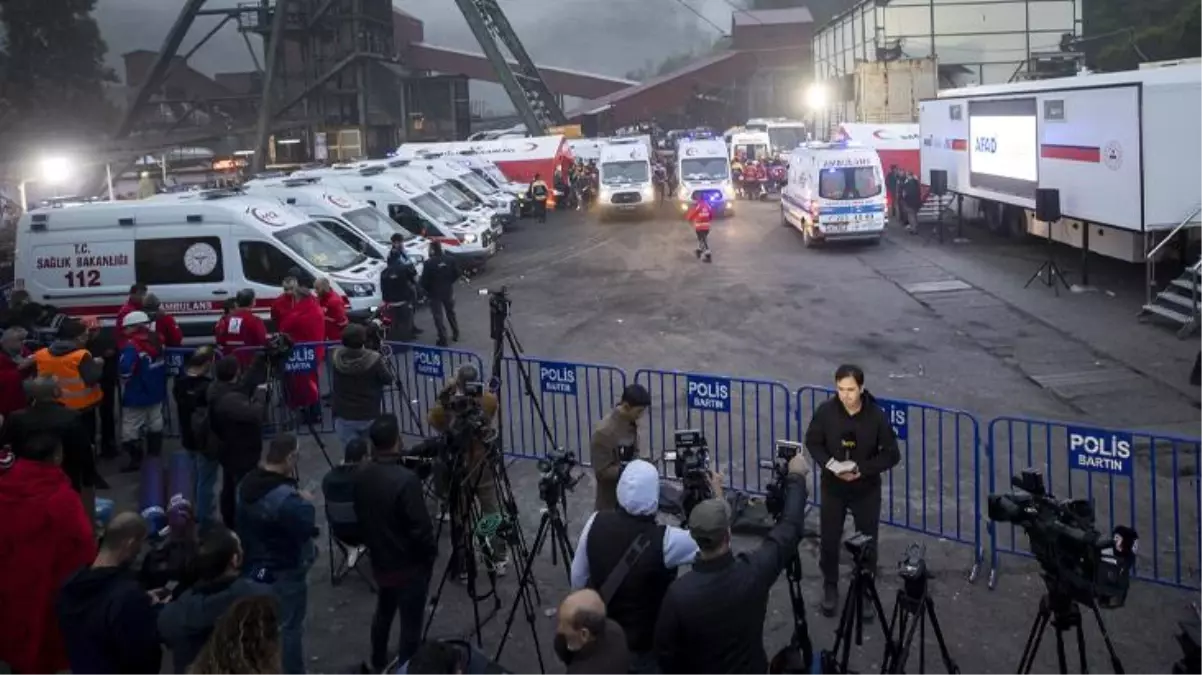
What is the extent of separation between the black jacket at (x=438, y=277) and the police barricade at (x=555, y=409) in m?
2.58

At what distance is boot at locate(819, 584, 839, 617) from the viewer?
7414mm

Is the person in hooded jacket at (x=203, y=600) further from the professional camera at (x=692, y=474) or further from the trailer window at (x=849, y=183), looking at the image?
the trailer window at (x=849, y=183)

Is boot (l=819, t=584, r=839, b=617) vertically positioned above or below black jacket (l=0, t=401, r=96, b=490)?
below

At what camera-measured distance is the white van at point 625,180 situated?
32.6 metres

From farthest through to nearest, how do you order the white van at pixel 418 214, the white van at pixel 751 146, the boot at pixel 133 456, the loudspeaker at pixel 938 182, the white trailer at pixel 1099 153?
the white van at pixel 751 146 → the loudspeaker at pixel 938 182 → the white van at pixel 418 214 → the white trailer at pixel 1099 153 → the boot at pixel 133 456

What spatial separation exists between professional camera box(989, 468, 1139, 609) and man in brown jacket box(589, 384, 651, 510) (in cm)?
251

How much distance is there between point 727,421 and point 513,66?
2088 inches

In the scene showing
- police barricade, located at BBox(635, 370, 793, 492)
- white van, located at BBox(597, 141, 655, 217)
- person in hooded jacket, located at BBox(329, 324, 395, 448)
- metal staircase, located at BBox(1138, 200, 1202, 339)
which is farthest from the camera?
white van, located at BBox(597, 141, 655, 217)

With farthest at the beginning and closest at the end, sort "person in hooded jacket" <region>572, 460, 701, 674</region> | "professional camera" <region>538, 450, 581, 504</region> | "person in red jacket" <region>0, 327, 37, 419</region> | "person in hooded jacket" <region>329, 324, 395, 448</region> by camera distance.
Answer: "person in red jacket" <region>0, 327, 37, 419</region> → "person in hooded jacket" <region>329, 324, 395, 448</region> → "professional camera" <region>538, 450, 581, 504</region> → "person in hooded jacket" <region>572, 460, 701, 674</region>

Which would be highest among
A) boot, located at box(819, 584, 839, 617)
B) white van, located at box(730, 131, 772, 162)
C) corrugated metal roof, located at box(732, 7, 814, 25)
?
corrugated metal roof, located at box(732, 7, 814, 25)

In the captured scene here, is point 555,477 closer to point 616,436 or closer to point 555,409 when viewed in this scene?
point 616,436

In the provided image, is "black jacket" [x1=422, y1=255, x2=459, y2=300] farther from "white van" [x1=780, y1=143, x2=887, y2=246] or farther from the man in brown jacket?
"white van" [x1=780, y1=143, x2=887, y2=246]

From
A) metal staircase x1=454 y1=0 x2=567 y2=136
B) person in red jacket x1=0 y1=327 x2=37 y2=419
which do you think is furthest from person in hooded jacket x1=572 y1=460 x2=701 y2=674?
metal staircase x1=454 y1=0 x2=567 y2=136

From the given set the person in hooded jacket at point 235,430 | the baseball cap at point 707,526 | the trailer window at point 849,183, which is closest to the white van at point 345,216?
the trailer window at point 849,183
